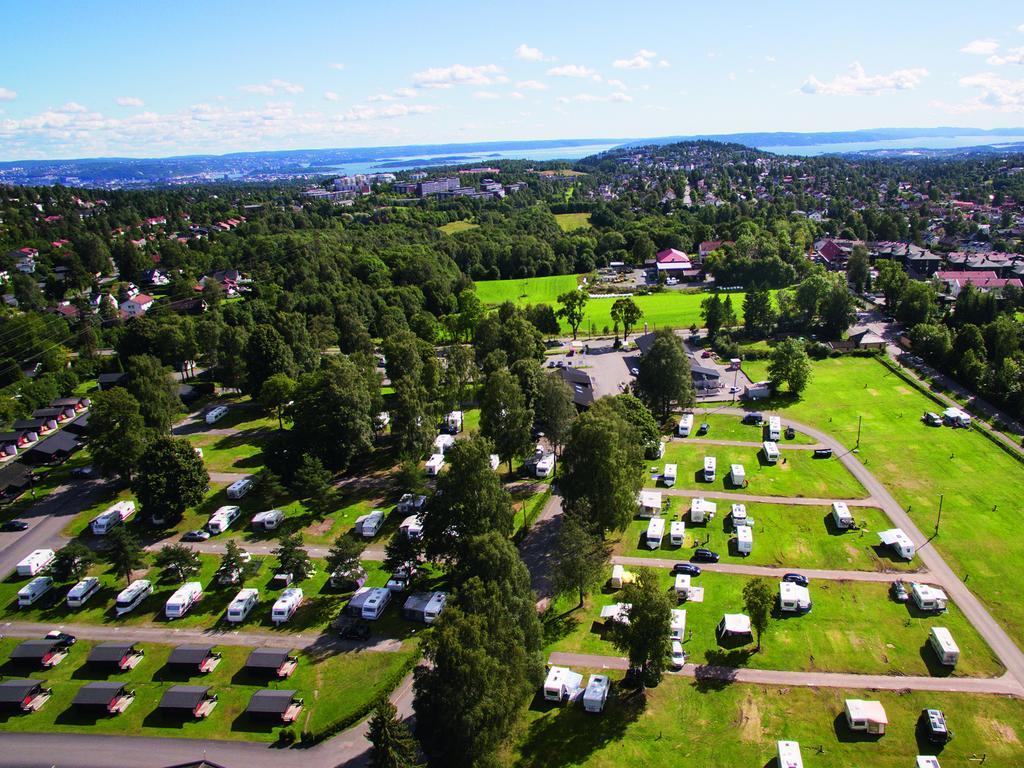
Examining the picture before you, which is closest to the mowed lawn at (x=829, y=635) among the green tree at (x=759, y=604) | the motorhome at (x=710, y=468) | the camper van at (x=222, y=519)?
the green tree at (x=759, y=604)

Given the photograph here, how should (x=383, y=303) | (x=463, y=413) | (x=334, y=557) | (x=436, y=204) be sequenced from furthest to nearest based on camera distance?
(x=436, y=204) → (x=383, y=303) → (x=463, y=413) → (x=334, y=557)

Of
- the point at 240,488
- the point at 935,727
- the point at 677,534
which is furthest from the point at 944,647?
the point at 240,488

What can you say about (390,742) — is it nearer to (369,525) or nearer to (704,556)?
(369,525)

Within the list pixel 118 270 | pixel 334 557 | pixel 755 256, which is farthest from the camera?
pixel 118 270

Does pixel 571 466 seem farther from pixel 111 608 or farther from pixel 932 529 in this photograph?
pixel 111 608

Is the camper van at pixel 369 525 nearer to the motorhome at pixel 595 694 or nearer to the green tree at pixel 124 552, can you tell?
the green tree at pixel 124 552

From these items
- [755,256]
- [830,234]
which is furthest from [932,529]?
[830,234]
